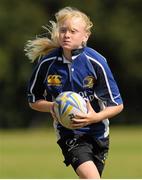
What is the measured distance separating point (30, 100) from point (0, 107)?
29631 mm

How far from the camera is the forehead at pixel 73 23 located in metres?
6.92

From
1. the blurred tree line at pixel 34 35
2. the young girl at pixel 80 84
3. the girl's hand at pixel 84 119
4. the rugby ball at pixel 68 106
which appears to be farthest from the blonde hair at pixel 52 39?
the blurred tree line at pixel 34 35

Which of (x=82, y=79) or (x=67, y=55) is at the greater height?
(x=67, y=55)

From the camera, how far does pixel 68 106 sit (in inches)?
265

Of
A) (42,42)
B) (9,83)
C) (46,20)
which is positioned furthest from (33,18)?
(42,42)

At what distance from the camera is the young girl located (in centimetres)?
692

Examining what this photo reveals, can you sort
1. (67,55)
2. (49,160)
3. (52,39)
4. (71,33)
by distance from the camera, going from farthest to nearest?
(49,160), (52,39), (67,55), (71,33)

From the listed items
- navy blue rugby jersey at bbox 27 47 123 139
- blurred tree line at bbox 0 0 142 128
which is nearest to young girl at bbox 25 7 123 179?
A: navy blue rugby jersey at bbox 27 47 123 139

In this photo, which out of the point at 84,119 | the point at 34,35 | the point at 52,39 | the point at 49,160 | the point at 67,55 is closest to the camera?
the point at 84,119

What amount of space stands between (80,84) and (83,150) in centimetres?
55

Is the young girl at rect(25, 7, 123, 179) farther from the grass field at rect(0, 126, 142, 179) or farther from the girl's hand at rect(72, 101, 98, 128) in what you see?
the grass field at rect(0, 126, 142, 179)

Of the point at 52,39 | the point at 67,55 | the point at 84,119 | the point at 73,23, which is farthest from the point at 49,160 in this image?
the point at 84,119

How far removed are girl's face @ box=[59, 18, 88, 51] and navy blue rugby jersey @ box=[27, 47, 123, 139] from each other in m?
0.09

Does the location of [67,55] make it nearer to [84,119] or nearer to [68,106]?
[68,106]
